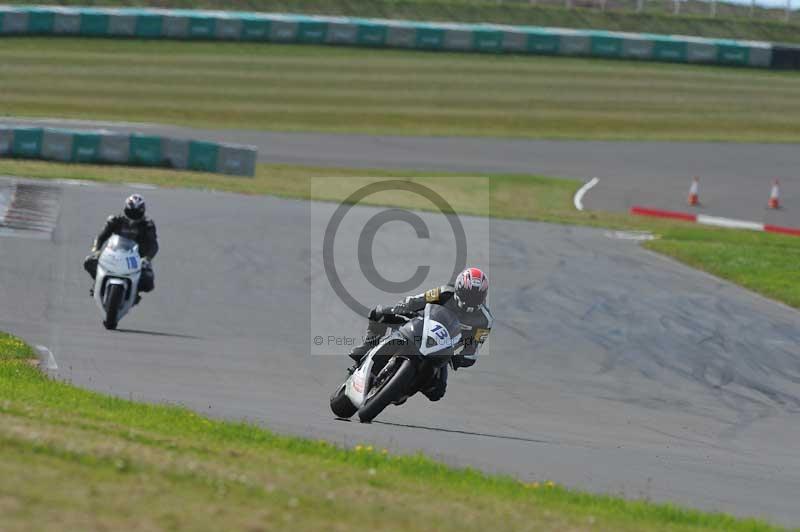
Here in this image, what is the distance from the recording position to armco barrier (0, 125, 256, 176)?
31.7m

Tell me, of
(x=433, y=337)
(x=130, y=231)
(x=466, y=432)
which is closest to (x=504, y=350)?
(x=466, y=432)

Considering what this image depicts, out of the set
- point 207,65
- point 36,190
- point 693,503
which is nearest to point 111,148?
point 36,190

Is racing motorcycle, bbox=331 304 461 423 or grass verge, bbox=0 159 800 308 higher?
grass verge, bbox=0 159 800 308

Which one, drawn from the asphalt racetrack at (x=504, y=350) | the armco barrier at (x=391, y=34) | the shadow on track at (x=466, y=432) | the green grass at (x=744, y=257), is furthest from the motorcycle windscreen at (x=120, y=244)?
the armco barrier at (x=391, y=34)

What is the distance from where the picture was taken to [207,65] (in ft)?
166

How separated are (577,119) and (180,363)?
35.8 meters

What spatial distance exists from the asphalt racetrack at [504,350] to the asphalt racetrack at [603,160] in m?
10.6

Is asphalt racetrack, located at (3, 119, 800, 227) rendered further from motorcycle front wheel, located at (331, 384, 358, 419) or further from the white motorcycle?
motorcycle front wheel, located at (331, 384, 358, 419)

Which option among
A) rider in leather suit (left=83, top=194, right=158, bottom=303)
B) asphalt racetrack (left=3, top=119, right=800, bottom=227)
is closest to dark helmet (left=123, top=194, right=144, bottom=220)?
rider in leather suit (left=83, top=194, right=158, bottom=303)

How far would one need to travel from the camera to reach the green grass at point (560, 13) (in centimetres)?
Answer: 6003

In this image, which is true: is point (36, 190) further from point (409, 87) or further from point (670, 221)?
point (409, 87)

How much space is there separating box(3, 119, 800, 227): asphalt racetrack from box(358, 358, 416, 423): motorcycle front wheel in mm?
23173

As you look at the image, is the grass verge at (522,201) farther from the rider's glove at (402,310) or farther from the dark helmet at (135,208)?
the rider's glove at (402,310)
